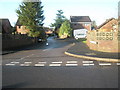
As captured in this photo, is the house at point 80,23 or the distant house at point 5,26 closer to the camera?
the distant house at point 5,26

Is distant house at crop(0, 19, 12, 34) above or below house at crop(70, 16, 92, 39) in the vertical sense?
below

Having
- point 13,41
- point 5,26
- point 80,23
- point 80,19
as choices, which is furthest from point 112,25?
point 80,19

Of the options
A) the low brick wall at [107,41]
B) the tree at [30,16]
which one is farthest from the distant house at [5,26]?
the low brick wall at [107,41]

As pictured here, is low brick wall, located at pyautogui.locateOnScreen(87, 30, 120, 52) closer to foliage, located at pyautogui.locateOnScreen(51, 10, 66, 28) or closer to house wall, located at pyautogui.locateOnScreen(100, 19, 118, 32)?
house wall, located at pyautogui.locateOnScreen(100, 19, 118, 32)

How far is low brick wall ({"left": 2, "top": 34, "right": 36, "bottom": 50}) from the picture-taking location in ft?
69.7

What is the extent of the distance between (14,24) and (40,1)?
939 inches

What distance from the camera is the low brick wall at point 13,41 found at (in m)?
21.2

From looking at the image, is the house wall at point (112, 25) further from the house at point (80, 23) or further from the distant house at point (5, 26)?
the house at point (80, 23)

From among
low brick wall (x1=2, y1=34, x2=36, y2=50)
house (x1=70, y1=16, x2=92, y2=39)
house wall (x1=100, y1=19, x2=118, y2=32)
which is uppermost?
house (x1=70, y1=16, x2=92, y2=39)

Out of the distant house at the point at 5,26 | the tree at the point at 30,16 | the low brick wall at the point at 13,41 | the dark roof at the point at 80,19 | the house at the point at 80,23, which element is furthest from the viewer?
the dark roof at the point at 80,19

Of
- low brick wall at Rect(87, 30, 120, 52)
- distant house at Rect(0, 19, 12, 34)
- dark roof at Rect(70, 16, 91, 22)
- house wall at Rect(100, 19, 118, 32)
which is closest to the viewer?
low brick wall at Rect(87, 30, 120, 52)

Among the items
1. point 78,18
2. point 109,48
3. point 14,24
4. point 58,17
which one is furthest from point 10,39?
point 58,17

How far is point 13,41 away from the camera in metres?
23.8

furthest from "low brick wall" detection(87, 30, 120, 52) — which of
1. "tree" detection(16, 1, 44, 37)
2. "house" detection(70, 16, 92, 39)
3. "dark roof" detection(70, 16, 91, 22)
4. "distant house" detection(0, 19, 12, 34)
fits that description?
"dark roof" detection(70, 16, 91, 22)
